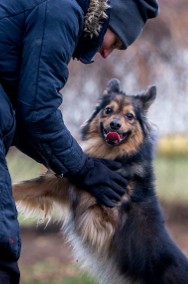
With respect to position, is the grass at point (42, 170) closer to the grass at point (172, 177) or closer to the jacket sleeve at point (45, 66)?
the grass at point (172, 177)

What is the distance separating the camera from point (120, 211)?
4.38m

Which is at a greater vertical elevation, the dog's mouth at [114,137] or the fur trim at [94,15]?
the fur trim at [94,15]

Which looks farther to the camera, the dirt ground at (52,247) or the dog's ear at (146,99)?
the dirt ground at (52,247)

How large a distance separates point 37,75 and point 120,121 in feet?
5.14

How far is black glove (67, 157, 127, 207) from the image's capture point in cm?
361

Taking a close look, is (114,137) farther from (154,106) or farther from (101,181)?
(154,106)

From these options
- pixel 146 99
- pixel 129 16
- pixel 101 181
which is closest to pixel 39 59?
pixel 129 16

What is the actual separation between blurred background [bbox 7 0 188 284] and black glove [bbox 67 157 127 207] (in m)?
3.64

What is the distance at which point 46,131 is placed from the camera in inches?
119

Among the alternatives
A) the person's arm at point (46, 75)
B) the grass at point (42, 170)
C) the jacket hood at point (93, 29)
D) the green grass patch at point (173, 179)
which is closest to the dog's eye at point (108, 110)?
the jacket hood at point (93, 29)

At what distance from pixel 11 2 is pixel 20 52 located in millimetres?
221

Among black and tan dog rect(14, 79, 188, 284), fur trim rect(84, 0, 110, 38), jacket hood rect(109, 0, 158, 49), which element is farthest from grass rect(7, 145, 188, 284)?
fur trim rect(84, 0, 110, 38)

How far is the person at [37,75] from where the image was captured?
2.88m

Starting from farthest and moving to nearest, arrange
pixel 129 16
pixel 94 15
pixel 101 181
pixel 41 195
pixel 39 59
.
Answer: pixel 41 195, pixel 101 181, pixel 129 16, pixel 94 15, pixel 39 59
